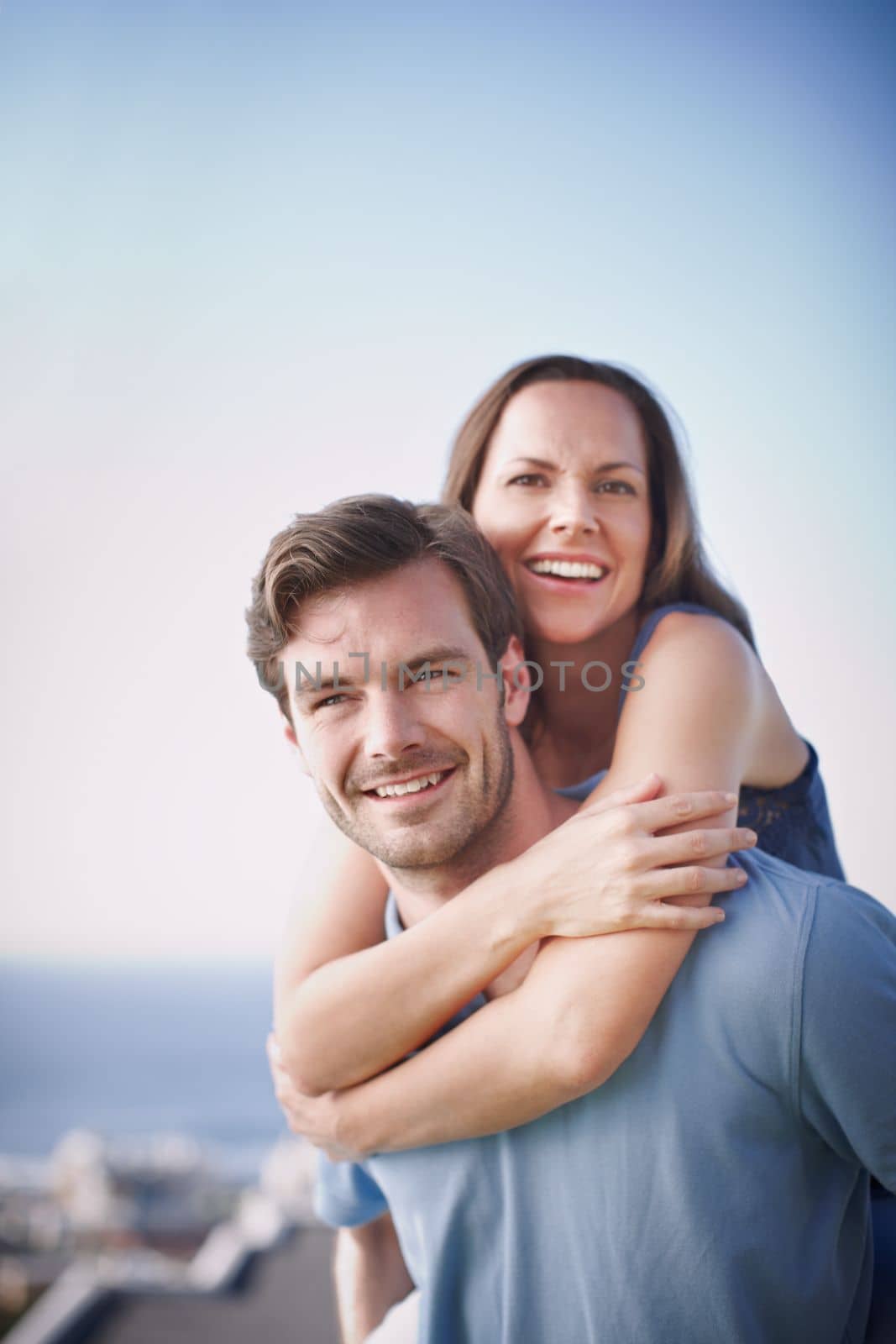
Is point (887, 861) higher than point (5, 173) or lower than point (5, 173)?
lower

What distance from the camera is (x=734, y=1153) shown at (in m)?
1.12

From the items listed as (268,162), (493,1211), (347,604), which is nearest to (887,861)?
(493,1211)

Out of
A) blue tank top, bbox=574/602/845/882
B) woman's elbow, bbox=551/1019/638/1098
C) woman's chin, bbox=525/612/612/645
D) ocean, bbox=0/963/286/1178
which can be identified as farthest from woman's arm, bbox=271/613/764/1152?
ocean, bbox=0/963/286/1178

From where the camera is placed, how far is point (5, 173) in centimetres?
400

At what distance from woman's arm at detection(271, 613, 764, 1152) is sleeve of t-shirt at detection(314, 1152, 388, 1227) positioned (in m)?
0.27

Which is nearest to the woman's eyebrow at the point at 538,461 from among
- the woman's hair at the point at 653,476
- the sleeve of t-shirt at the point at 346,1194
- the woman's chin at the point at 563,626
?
the woman's hair at the point at 653,476

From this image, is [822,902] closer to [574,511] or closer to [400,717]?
[400,717]

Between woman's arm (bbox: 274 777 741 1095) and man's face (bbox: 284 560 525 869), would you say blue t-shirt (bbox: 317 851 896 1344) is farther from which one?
man's face (bbox: 284 560 525 869)

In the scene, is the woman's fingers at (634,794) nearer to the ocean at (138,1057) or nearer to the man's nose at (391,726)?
the man's nose at (391,726)

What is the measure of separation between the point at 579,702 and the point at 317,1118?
75cm

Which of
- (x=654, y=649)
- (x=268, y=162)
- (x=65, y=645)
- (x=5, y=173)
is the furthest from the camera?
(x=65, y=645)

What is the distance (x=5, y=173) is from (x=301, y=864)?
366 cm

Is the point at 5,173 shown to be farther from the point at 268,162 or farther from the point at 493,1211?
the point at 493,1211

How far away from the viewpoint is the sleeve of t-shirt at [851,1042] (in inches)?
41.7
